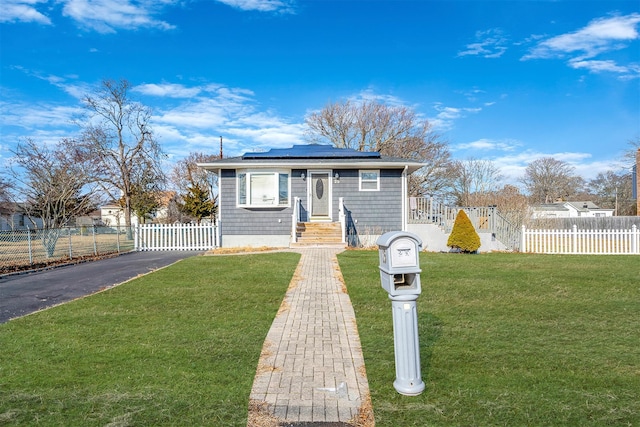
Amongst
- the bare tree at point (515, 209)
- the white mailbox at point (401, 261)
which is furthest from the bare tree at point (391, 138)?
the white mailbox at point (401, 261)

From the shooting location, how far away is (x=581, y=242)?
1608 cm

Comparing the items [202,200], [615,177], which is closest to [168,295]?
[202,200]

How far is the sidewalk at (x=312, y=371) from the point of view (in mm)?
3041

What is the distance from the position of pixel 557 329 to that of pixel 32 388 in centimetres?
546

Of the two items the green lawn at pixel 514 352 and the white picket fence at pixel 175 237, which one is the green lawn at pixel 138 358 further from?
the white picket fence at pixel 175 237

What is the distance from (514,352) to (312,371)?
6.80ft

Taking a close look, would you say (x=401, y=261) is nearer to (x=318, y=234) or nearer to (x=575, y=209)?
(x=318, y=234)

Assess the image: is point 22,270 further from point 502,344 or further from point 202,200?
point 202,200

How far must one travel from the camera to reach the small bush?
14.8 meters

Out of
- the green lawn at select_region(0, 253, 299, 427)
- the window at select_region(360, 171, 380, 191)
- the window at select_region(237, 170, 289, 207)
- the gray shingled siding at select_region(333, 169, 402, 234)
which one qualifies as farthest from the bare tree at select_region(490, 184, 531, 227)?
the green lawn at select_region(0, 253, 299, 427)

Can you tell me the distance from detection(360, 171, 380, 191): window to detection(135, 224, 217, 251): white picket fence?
21.4 ft

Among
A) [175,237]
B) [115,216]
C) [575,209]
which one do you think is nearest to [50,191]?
[175,237]

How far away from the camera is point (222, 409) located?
3.09 metres

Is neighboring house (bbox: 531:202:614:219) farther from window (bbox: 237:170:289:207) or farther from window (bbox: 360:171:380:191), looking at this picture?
window (bbox: 237:170:289:207)
